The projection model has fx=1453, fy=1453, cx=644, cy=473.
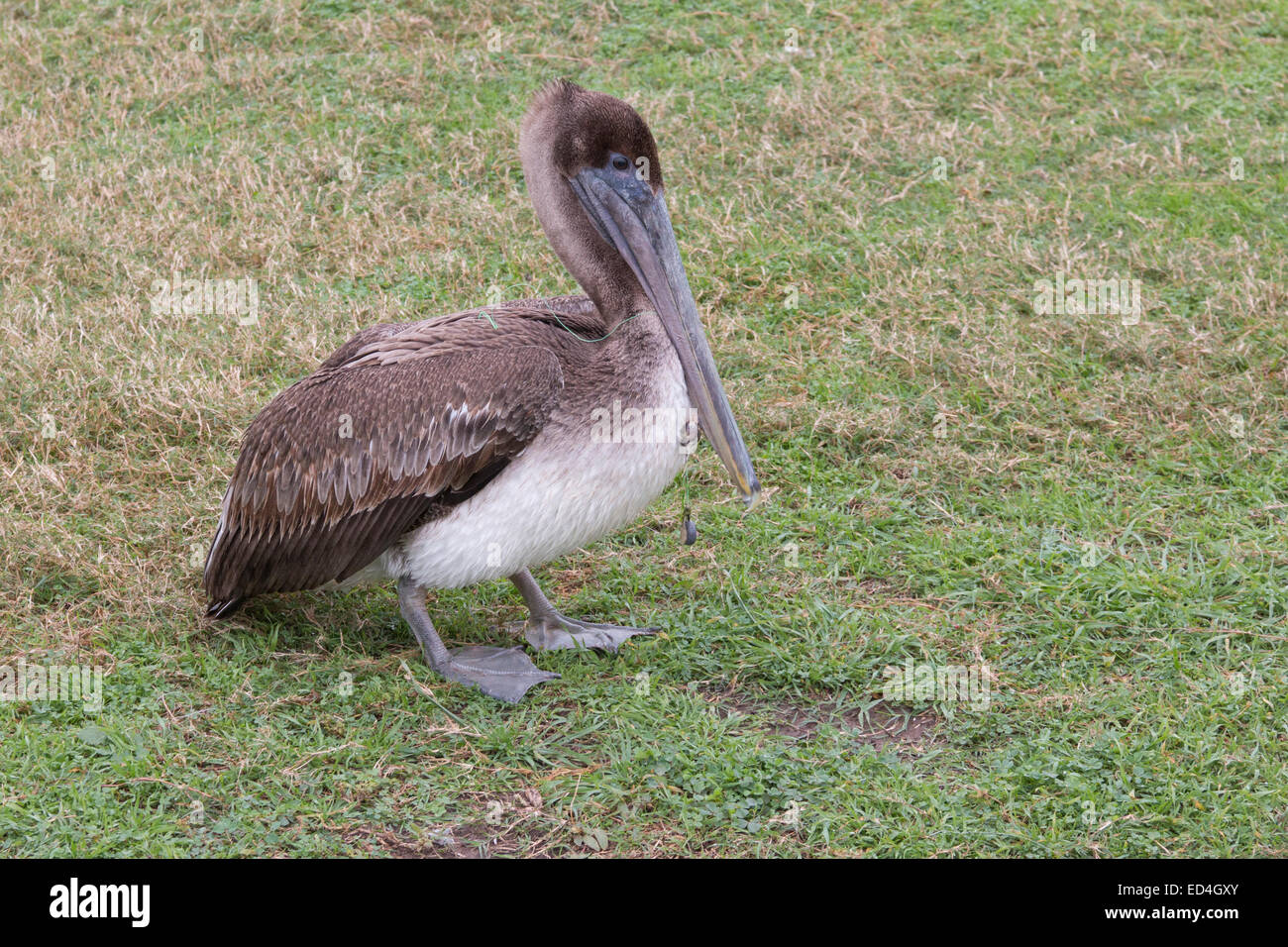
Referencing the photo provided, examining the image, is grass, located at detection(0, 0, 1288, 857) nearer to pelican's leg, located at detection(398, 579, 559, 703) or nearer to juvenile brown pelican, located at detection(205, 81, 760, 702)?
pelican's leg, located at detection(398, 579, 559, 703)

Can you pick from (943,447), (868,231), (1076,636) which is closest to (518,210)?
(868,231)

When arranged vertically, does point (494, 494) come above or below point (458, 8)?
below

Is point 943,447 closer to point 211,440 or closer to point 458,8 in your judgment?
point 211,440

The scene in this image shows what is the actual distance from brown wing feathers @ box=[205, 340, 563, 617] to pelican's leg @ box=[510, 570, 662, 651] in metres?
0.53

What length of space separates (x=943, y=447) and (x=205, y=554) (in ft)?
9.13

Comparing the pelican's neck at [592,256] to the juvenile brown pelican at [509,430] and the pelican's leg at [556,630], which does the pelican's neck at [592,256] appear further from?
the pelican's leg at [556,630]

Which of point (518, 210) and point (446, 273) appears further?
point (518, 210)

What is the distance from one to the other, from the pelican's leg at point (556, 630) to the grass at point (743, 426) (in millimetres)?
89

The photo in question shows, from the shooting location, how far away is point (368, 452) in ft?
14.0

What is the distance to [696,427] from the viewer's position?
4398mm

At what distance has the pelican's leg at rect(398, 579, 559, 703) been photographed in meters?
4.39

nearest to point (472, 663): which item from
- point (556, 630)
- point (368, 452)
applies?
point (556, 630)

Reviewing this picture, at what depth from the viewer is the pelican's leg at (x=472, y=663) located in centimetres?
439

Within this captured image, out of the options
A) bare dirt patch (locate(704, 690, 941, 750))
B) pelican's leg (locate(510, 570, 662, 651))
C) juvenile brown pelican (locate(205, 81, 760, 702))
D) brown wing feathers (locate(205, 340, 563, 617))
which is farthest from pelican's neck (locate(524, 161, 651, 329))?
bare dirt patch (locate(704, 690, 941, 750))
